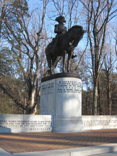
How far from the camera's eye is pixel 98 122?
14055mm

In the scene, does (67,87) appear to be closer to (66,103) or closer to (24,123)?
(66,103)

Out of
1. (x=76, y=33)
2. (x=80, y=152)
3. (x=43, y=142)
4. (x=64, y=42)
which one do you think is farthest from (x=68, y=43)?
(x=80, y=152)

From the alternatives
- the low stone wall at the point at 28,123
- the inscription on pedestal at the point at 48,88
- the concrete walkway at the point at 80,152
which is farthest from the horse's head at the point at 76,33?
the concrete walkway at the point at 80,152

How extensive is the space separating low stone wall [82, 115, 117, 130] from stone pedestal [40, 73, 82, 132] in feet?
4.30

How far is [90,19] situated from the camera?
21500 millimetres

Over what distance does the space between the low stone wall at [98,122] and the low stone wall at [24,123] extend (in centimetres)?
292

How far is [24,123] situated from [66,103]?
2.82 metres

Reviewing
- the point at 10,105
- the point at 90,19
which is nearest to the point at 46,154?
the point at 90,19

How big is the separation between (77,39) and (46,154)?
8.38 meters

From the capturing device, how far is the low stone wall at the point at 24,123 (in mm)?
10539

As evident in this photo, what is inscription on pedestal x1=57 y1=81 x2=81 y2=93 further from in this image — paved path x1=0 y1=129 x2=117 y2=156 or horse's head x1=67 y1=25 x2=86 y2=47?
paved path x1=0 y1=129 x2=117 y2=156

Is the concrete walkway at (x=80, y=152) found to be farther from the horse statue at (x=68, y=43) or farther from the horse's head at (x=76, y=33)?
the horse's head at (x=76, y=33)

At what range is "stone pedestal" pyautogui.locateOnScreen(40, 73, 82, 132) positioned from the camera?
11648 mm

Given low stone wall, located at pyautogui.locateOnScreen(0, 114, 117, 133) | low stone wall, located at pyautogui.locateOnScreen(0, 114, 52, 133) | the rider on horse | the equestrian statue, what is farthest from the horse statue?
low stone wall, located at pyautogui.locateOnScreen(0, 114, 52, 133)
